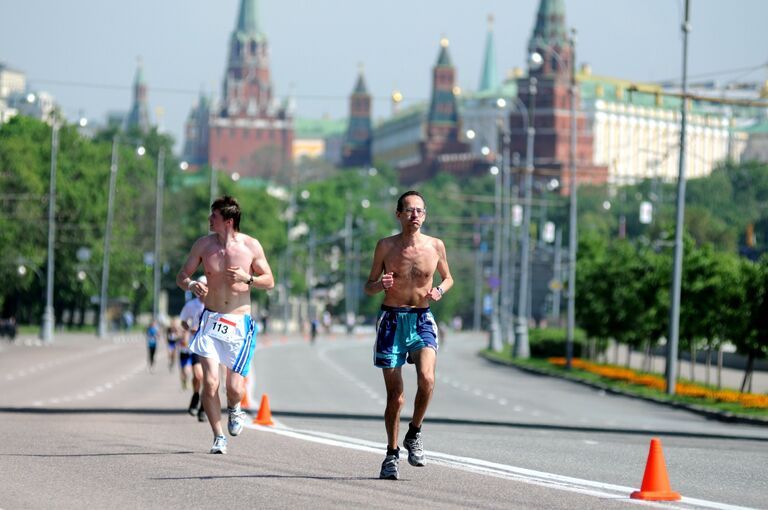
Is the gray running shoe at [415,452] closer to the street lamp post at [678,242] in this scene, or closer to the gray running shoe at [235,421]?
the gray running shoe at [235,421]

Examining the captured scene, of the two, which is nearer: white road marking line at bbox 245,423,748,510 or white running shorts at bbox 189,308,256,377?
white road marking line at bbox 245,423,748,510

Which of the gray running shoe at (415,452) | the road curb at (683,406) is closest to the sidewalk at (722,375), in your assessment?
the road curb at (683,406)

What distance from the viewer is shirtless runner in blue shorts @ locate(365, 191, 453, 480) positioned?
13.0m

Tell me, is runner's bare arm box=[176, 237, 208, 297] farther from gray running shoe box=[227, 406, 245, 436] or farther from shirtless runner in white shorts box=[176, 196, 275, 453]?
gray running shoe box=[227, 406, 245, 436]

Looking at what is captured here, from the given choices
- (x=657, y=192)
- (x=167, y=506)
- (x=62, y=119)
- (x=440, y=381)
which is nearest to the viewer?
(x=167, y=506)

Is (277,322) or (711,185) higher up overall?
(711,185)

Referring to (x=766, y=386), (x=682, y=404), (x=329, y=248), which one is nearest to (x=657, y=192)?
(x=329, y=248)

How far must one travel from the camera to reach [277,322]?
168m

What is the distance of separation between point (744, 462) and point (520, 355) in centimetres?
5256

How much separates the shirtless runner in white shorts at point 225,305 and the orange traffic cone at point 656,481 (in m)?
3.68

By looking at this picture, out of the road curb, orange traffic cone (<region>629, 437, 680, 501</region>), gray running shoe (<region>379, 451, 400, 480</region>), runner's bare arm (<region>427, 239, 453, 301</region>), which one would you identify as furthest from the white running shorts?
the road curb

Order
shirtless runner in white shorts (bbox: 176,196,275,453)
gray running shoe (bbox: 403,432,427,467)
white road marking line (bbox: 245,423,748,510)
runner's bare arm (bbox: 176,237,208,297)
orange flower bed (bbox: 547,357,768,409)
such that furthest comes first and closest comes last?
orange flower bed (bbox: 547,357,768,409)
shirtless runner in white shorts (bbox: 176,196,275,453)
runner's bare arm (bbox: 176,237,208,297)
gray running shoe (bbox: 403,432,427,467)
white road marking line (bbox: 245,423,748,510)

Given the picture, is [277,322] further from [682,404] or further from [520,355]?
[682,404]

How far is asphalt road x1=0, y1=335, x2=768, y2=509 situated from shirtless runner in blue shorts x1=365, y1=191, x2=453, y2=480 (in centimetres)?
62
